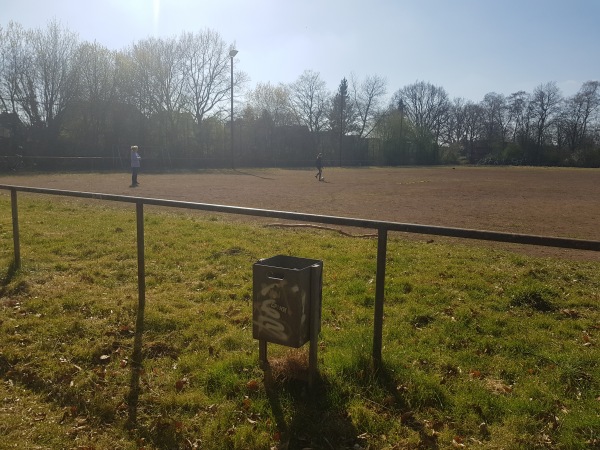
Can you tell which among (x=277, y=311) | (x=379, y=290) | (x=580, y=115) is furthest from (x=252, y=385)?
(x=580, y=115)

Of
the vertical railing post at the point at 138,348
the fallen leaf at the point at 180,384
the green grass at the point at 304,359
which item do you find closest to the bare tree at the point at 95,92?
the green grass at the point at 304,359

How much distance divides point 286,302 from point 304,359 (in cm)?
58

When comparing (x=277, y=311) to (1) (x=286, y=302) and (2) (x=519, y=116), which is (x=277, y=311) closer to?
(1) (x=286, y=302)

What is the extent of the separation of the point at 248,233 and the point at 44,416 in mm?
6379

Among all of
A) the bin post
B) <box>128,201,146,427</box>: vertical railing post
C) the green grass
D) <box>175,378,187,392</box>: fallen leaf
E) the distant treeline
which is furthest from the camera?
the distant treeline

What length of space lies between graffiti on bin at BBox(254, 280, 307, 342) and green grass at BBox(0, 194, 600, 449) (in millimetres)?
352

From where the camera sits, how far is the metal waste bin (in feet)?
10.4

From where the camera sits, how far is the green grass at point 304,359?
2.87 meters

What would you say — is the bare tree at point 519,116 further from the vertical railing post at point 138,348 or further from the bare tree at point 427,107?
the vertical railing post at point 138,348

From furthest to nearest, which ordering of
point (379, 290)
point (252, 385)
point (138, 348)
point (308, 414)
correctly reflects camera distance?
point (138, 348), point (379, 290), point (252, 385), point (308, 414)

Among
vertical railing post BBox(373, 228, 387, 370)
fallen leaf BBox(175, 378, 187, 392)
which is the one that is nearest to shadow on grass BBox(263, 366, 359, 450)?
vertical railing post BBox(373, 228, 387, 370)

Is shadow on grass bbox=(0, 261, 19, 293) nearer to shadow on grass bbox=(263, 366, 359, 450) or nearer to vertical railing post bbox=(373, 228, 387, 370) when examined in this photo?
shadow on grass bbox=(263, 366, 359, 450)

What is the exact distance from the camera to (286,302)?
127 inches

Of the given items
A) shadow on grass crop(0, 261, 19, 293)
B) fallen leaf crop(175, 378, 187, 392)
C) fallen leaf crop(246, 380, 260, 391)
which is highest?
shadow on grass crop(0, 261, 19, 293)
